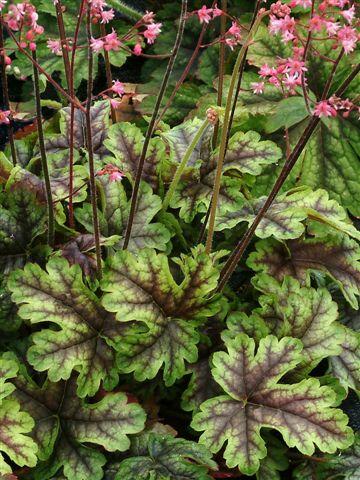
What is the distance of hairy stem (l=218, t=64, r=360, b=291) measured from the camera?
1.45 m

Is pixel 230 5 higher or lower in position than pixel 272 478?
higher

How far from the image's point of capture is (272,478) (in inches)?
65.7

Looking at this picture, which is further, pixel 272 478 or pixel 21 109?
Result: pixel 21 109

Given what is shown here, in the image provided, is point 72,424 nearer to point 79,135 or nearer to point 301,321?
point 301,321

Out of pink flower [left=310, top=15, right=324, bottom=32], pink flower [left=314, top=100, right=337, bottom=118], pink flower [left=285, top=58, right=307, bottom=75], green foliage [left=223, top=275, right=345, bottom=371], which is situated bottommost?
green foliage [left=223, top=275, right=345, bottom=371]

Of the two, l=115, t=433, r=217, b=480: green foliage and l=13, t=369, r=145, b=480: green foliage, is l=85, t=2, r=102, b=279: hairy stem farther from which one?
l=115, t=433, r=217, b=480: green foliage

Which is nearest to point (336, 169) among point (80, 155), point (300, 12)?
point (300, 12)

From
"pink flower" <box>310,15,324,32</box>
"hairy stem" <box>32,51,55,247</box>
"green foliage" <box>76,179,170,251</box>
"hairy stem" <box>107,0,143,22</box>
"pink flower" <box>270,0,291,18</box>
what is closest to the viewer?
"pink flower" <box>310,15,324,32</box>

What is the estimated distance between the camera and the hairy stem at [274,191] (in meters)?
1.45

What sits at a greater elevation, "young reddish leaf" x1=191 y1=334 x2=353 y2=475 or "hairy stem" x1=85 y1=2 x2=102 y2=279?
"hairy stem" x1=85 y1=2 x2=102 y2=279

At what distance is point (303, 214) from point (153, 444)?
2.28 feet

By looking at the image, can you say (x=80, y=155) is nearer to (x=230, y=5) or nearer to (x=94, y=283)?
(x=94, y=283)

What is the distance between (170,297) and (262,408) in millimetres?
337

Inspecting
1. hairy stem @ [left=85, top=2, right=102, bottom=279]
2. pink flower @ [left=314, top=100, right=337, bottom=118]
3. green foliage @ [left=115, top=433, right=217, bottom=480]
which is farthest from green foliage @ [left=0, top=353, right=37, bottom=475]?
pink flower @ [left=314, top=100, right=337, bottom=118]
